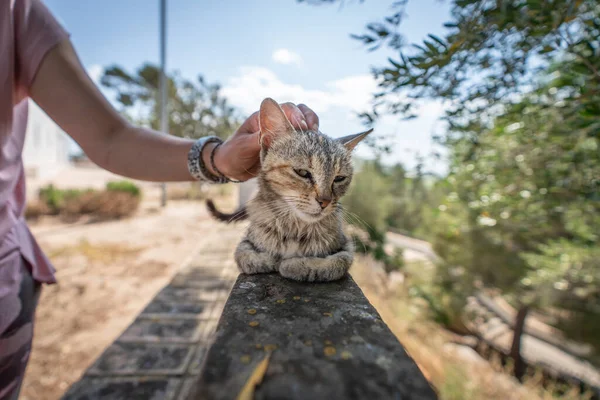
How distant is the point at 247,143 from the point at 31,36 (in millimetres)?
1370

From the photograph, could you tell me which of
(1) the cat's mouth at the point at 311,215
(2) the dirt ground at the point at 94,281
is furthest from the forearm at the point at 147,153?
(2) the dirt ground at the point at 94,281

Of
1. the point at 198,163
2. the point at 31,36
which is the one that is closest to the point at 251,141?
the point at 198,163

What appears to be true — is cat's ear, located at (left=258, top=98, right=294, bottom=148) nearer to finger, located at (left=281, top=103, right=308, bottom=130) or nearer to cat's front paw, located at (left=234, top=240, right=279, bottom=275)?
finger, located at (left=281, top=103, right=308, bottom=130)

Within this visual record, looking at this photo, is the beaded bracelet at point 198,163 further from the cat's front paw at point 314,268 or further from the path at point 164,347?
the path at point 164,347

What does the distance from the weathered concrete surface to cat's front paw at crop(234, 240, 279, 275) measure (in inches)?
14.6

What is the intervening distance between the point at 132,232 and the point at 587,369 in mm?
21525

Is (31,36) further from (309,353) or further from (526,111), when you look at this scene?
(526,111)

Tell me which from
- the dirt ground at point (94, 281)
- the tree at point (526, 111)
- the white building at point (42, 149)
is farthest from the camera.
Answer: the white building at point (42, 149)

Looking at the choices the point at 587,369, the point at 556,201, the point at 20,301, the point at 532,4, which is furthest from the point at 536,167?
the point at 587,369

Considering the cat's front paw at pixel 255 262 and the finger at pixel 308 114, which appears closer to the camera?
the cat's front paw at pixel 255 262

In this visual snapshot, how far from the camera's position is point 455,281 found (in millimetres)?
16172

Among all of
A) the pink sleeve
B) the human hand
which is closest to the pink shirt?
the pink sleeve

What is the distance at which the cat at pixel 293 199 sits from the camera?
5.55 feet

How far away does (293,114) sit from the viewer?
173 cm
